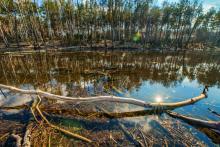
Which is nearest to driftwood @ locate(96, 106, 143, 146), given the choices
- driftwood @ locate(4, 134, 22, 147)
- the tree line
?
driftwood @ locate(4, 134, 22, 147)

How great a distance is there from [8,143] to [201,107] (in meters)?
8.44

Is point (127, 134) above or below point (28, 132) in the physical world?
below

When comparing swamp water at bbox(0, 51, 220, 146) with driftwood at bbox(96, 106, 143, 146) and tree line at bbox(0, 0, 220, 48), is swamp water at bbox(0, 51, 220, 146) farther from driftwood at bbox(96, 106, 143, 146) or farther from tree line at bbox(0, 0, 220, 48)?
tree line at bbox(0, 0, 220, 48)

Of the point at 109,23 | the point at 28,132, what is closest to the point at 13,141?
the point at 28,132

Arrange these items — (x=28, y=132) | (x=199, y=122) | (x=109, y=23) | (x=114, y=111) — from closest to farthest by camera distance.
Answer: (x=28, y=132) → (x=199, y=122) → (x=114, y=111) → (x=109, y=23)

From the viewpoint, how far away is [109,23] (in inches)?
1667

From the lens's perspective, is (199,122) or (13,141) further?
(199,122)

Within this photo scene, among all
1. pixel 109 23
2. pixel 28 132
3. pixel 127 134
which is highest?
pixel 109 23

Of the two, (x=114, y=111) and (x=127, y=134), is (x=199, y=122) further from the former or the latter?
(x=114, y=111)

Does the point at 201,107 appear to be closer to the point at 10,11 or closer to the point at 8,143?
the point at 8,143

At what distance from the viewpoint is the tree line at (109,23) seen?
35781 mm

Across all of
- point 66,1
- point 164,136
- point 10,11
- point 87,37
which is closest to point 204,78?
point 164,136

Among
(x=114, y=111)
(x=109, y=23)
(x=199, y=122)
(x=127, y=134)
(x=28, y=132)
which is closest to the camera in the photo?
(x=28, y=132)

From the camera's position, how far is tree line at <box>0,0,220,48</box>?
35.8 metres
